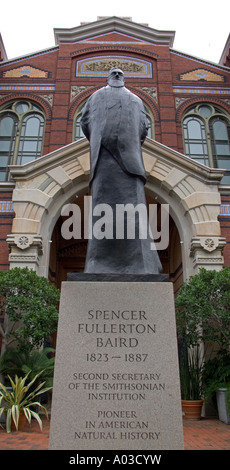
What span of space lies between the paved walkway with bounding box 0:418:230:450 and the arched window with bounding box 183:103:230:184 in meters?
10.8

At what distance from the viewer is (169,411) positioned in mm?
3434

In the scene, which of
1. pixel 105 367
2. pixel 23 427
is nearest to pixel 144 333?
pixel 105 367

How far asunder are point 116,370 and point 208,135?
15438 mm

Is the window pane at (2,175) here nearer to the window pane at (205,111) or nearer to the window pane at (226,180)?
the window pane at (226,180)

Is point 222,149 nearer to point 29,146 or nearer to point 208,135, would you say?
point 208,135

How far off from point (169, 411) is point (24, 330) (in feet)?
21.2

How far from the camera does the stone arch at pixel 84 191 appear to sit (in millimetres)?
11742

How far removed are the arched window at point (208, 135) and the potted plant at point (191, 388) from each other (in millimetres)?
9074

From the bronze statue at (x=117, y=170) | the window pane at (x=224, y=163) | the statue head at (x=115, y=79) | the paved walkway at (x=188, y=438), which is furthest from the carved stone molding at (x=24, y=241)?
the window pane at (x=224, y=163)

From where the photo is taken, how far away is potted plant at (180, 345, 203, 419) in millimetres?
9180

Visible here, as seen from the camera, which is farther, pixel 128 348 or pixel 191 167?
pixel 191 167

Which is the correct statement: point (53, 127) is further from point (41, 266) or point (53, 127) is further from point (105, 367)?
point (105, 367)

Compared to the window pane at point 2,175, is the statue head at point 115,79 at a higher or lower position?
lower

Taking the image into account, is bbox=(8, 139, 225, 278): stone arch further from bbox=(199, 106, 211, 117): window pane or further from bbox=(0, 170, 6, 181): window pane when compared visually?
bbox=(199, 106, 211, 117): window pane
